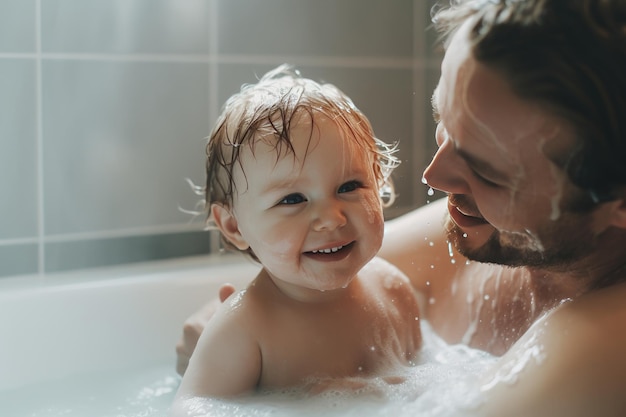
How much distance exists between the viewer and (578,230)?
1035 mm

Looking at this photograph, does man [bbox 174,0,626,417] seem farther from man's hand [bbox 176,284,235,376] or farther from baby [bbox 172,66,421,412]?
man's hand [bbox 176,284,235,376]

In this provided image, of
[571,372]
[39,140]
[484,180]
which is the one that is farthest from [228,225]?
[39,140]

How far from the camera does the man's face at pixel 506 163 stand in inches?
37.9

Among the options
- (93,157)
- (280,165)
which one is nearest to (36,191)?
(93,157)

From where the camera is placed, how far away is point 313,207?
52.1 inches

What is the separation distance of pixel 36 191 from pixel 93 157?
0.47 ft

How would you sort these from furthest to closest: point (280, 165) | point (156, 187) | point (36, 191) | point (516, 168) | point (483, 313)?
point (156, 187) < point (36, 191) < point (483, 313) < point (280, 165) < point (516, 168)

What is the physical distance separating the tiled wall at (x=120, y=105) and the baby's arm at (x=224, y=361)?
726 millimetres

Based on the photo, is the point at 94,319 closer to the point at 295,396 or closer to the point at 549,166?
the point at 295,396

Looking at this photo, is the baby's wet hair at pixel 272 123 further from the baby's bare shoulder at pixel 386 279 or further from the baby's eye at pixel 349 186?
the baby's bare shoulder at pixel 386 279

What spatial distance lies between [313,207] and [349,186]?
0.07 m

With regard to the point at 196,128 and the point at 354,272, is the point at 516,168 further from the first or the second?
the point at 196,128

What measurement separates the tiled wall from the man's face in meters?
0.91

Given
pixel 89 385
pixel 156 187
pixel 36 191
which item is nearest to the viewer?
pixel 89 385
